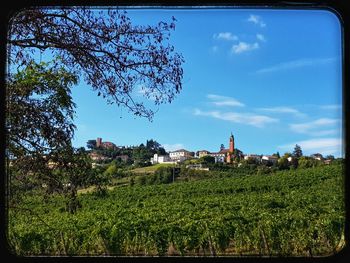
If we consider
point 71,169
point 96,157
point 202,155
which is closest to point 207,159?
point 202,155

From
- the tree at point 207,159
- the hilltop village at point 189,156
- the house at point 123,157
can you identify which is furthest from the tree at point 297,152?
the house at point 123,157

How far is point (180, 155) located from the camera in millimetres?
1282

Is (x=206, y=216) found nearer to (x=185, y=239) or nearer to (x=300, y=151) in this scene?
(x=185, y=239)

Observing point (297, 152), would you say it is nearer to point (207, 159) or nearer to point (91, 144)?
point (207, 159)

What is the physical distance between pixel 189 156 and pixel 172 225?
0.40 meters

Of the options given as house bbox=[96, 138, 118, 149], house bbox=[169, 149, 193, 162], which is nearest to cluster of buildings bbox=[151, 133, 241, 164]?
house bbox=[169, 149, 193, 162]

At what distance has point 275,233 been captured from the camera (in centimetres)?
124

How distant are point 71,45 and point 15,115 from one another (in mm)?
358

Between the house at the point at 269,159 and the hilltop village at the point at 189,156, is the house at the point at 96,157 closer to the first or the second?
the hilltop village at the point at 189,156

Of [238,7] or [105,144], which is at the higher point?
[238,7]

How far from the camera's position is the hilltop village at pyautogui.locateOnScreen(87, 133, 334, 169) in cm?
124

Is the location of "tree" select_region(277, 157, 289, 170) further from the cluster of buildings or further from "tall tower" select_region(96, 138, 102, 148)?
"tall tower" select_region(96, 138, 102, 148)

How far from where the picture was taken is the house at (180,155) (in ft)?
4.16

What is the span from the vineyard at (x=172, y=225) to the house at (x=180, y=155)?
229mm
